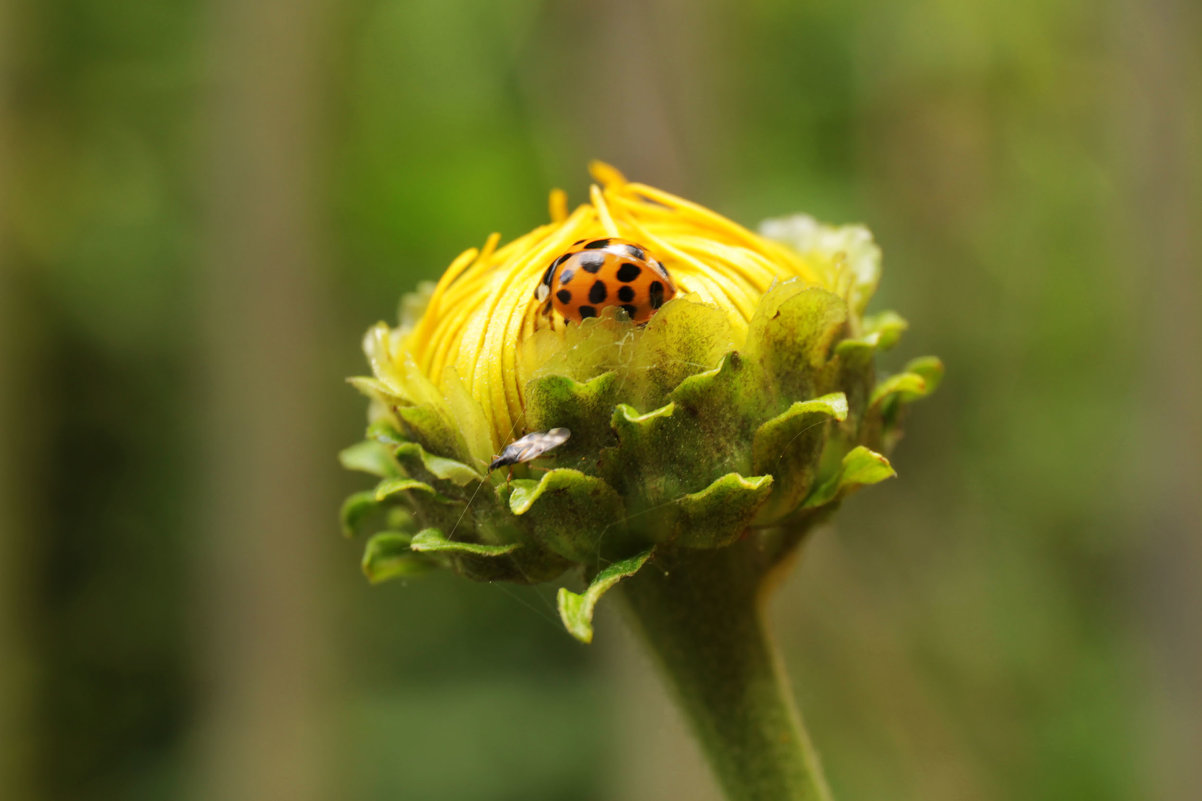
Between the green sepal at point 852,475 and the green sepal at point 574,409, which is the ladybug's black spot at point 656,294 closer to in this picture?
the green sepal at point 574,409

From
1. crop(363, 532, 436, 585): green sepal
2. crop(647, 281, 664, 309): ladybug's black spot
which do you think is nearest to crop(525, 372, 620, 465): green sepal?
crop(647, 281, 664, 309): ladybug's black spot

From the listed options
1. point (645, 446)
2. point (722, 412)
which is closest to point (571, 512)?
point (645, 446)

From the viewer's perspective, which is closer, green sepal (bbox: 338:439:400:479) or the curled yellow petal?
the curled yellow petal

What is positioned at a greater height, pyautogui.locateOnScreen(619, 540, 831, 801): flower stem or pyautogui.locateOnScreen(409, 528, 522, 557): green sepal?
pyautogui.locateOnScreen(409, 528, 522, 557): green sepal

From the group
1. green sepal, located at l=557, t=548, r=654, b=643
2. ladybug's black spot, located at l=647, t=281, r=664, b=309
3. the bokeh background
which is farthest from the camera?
the bokeh background

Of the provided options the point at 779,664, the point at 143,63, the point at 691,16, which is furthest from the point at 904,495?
the point at 143,63

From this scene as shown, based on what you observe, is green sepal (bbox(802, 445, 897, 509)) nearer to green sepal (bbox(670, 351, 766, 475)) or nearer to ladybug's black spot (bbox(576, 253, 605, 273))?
green sepal (bbox(670, 351, 766, 475))

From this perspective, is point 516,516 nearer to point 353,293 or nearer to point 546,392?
point 546,392
